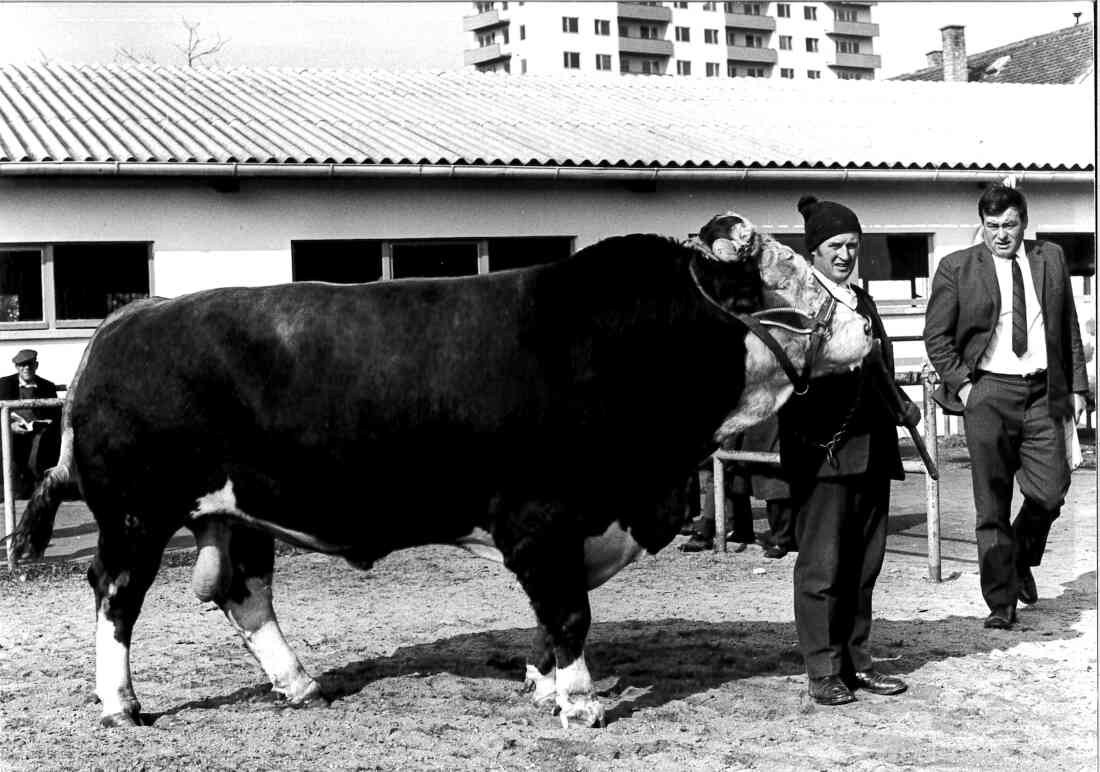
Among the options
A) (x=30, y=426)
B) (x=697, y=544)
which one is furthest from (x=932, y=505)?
(x=30, y=426)

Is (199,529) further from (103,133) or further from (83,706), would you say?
(103,133)

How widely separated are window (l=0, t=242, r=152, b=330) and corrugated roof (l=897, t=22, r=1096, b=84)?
17677 mm

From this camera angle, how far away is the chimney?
99.3 feet

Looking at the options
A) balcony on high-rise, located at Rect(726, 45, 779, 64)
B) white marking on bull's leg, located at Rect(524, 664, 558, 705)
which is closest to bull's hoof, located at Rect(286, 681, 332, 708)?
white marking on bull's leg, located at Rect(524, 664, 558, 705)

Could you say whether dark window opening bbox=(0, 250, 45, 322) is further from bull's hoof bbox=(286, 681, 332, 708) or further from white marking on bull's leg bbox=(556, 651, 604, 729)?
white marking on bull's leg bbox=(556, 651, 604, 729)

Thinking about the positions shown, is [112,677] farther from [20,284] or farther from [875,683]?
[20,284]

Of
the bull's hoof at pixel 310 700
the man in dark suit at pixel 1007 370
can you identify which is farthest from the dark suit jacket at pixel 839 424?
the bull's hoof at pixel 310 700

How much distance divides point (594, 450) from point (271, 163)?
35.8 feet

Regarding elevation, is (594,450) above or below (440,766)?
above

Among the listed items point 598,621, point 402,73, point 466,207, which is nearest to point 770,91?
point 402,73

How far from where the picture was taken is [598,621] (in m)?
7.78

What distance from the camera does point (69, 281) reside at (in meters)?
15.4

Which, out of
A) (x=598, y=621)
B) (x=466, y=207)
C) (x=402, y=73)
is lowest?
(x=598, y=621)

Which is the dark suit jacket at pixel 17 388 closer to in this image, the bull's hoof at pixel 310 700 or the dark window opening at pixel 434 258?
the dark window opening at pixel 434 258
